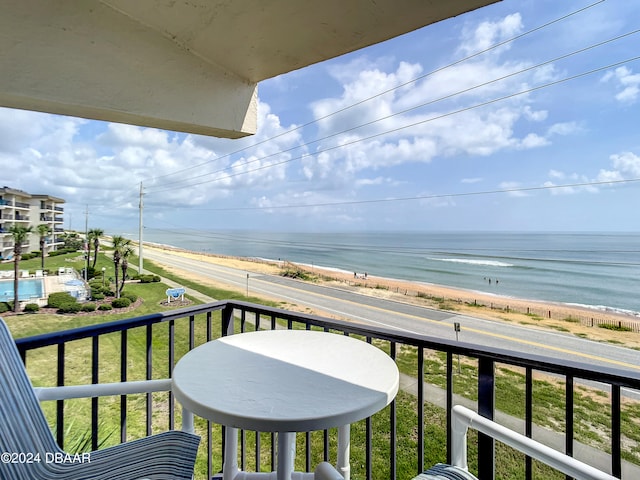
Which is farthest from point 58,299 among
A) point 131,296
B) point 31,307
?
point 131,296

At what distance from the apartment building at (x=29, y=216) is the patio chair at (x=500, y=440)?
4.31 metres

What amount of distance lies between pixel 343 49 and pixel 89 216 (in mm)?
5986

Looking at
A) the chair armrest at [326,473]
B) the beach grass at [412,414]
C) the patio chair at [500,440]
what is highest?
the patio chair at [500,440]

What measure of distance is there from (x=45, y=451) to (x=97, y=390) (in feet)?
0.63

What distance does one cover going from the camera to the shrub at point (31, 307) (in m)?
5.10

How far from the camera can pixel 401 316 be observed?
36.5 feet

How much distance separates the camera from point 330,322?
151cm

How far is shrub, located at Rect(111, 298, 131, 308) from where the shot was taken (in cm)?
801

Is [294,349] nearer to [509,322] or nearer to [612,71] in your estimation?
[509,322]

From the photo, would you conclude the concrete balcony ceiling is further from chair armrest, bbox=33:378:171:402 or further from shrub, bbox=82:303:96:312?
shrub, bbox=82:303:96:312

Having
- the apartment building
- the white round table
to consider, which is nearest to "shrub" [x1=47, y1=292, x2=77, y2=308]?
the apartment building

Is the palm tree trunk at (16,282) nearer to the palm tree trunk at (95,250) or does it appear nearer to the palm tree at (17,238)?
the palm tree at (17,238)

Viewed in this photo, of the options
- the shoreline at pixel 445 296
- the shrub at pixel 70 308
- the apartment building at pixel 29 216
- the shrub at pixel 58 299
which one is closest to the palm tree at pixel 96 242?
the shrub at pixel 70 308

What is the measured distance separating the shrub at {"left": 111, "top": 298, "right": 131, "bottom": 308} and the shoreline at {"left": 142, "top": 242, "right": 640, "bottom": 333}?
309 centimetres
